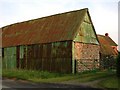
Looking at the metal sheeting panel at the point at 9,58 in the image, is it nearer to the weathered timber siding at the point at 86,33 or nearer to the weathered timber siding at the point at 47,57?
the weathered timber siding at the point at 47,57

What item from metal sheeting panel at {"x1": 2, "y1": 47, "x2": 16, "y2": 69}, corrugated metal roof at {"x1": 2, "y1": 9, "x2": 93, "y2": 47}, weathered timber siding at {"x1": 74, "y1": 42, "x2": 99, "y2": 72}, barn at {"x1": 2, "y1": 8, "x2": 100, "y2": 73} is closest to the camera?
barn at {"x1": 2, "y1": 8, "x2": 100, "y2": 73}

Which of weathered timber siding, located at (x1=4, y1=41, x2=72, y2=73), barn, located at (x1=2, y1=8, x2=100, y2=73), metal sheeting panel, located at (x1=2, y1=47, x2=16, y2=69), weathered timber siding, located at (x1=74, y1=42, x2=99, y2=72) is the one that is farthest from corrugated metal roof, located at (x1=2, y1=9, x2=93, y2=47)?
weathered timber siding, located at (x1=74, y1=42, x2=99, y2=72)

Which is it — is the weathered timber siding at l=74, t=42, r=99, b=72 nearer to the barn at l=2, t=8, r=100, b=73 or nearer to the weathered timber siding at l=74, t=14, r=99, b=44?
the barn at l=2, t=8, r=100, b=73

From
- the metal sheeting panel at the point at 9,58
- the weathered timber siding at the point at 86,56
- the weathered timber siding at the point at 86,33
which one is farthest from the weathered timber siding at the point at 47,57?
the weathered timber siding at the point at 86,33

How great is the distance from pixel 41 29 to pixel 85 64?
27.5 ft

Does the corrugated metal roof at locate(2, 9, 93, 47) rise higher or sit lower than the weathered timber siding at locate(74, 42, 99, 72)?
higher

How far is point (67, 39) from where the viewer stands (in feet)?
97.0

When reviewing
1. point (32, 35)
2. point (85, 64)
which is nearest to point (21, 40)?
point (32, 35)

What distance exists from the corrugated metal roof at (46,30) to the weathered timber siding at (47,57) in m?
0.74

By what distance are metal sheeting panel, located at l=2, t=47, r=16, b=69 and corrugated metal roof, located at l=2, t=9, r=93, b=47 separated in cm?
86

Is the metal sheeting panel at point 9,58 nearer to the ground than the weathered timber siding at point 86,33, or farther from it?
nearer to the ground

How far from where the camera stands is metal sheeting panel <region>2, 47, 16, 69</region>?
1438 inches

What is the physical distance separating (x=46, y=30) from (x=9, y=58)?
7373 mm

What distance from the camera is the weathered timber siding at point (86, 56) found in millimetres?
29844
